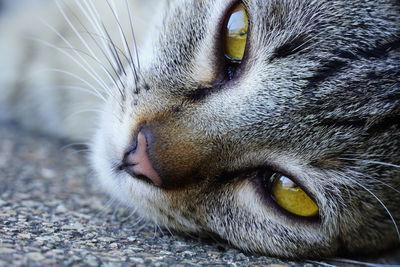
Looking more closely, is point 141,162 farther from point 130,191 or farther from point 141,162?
point 130,191

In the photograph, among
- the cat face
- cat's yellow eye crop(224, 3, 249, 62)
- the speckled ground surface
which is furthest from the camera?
cat's yellow eye crop(224, 3, 249, 62)

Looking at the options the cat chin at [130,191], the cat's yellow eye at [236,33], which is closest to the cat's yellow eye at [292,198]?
the cat chin at [130,191]

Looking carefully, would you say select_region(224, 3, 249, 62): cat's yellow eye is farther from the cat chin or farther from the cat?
the cat chin

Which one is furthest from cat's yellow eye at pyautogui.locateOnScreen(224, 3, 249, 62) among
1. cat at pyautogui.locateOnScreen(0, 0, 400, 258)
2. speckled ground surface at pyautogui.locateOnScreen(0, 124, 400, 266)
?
speckled ground surface at pyautogui.locateOnScreen(0, 124, 400, 266)

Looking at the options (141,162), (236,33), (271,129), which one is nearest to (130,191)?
(141,162)

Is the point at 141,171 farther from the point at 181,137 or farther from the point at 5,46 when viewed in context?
the point at 5,46

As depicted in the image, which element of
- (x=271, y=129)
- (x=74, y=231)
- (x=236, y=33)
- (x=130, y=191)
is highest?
(x=236, y=33)

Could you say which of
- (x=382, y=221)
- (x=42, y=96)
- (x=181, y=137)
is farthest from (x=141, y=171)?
(x=42, y=96)

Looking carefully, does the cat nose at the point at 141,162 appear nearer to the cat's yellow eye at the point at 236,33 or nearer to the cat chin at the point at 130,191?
the cat chin at the point at 130,191
